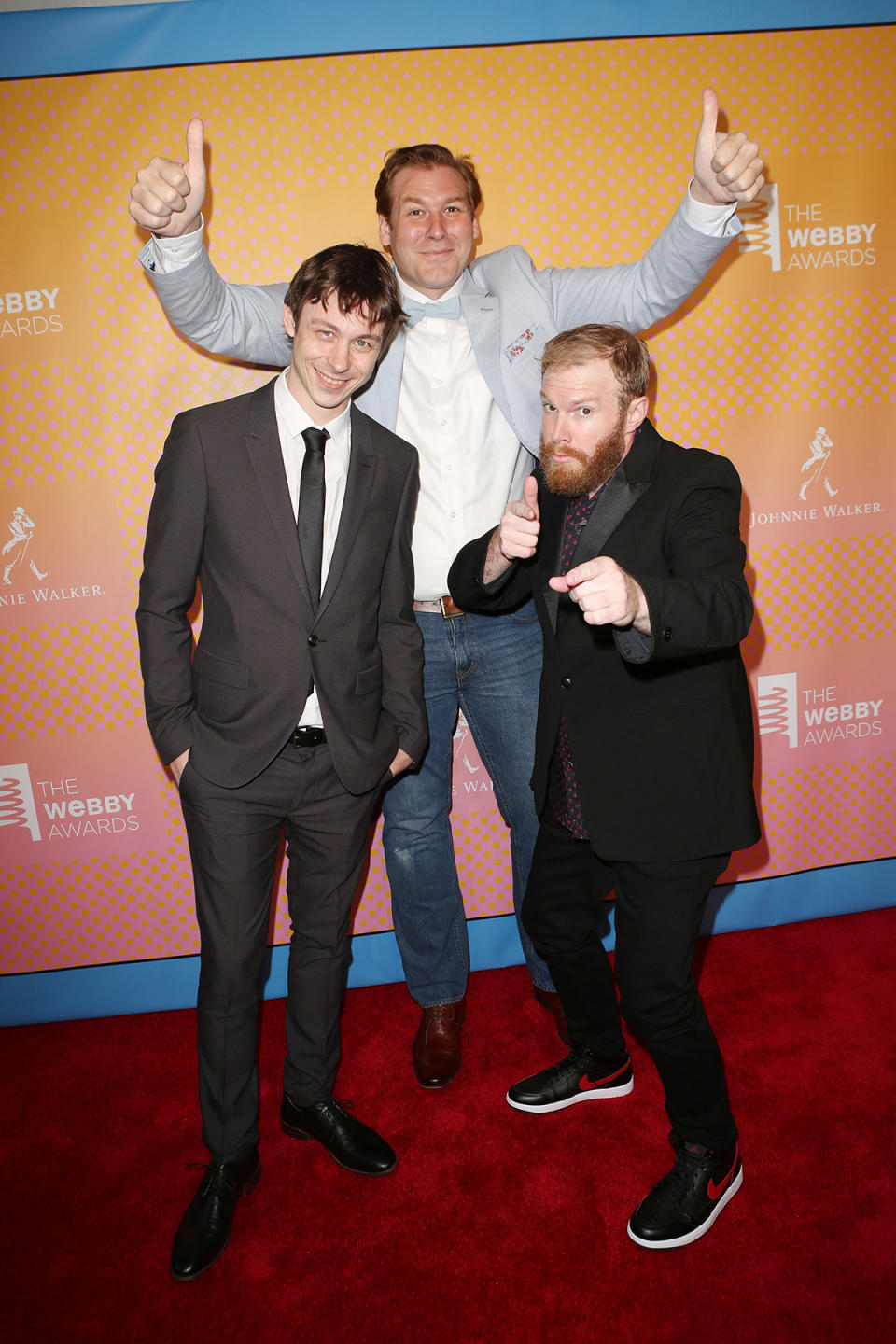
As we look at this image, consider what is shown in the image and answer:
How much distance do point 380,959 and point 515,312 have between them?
2115 mm

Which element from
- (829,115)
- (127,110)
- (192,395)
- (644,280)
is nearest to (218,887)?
(192,395)

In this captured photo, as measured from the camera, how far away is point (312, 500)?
→ 2.08m

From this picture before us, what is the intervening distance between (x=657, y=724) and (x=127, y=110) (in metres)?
2.22

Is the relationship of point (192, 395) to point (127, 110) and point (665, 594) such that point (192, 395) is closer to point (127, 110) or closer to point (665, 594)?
point (127, 110)

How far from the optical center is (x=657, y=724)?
1948mm

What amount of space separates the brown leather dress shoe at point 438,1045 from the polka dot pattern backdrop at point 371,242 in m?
0.49

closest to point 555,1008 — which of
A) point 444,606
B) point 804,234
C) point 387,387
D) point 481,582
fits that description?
point 444,606

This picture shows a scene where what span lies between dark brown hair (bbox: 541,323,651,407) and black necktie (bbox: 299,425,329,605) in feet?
1.77

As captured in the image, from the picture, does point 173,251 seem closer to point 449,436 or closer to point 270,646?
point 449,436

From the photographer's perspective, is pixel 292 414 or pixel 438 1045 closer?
pixel 292 414

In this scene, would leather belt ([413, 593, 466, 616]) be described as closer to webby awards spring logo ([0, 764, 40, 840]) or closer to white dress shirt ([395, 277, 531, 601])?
white dress shirt ([395, 277, 531, 601])

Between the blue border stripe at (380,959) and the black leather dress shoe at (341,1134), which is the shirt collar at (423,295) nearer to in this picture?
the blue border stripe at (380,959)

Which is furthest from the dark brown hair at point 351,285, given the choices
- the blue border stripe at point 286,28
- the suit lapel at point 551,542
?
the blue border stripe at point 286,28

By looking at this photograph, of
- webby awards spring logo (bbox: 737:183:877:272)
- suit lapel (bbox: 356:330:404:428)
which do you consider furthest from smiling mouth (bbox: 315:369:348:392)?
webby awards spring logo (bbox: 737:183:877:272)
